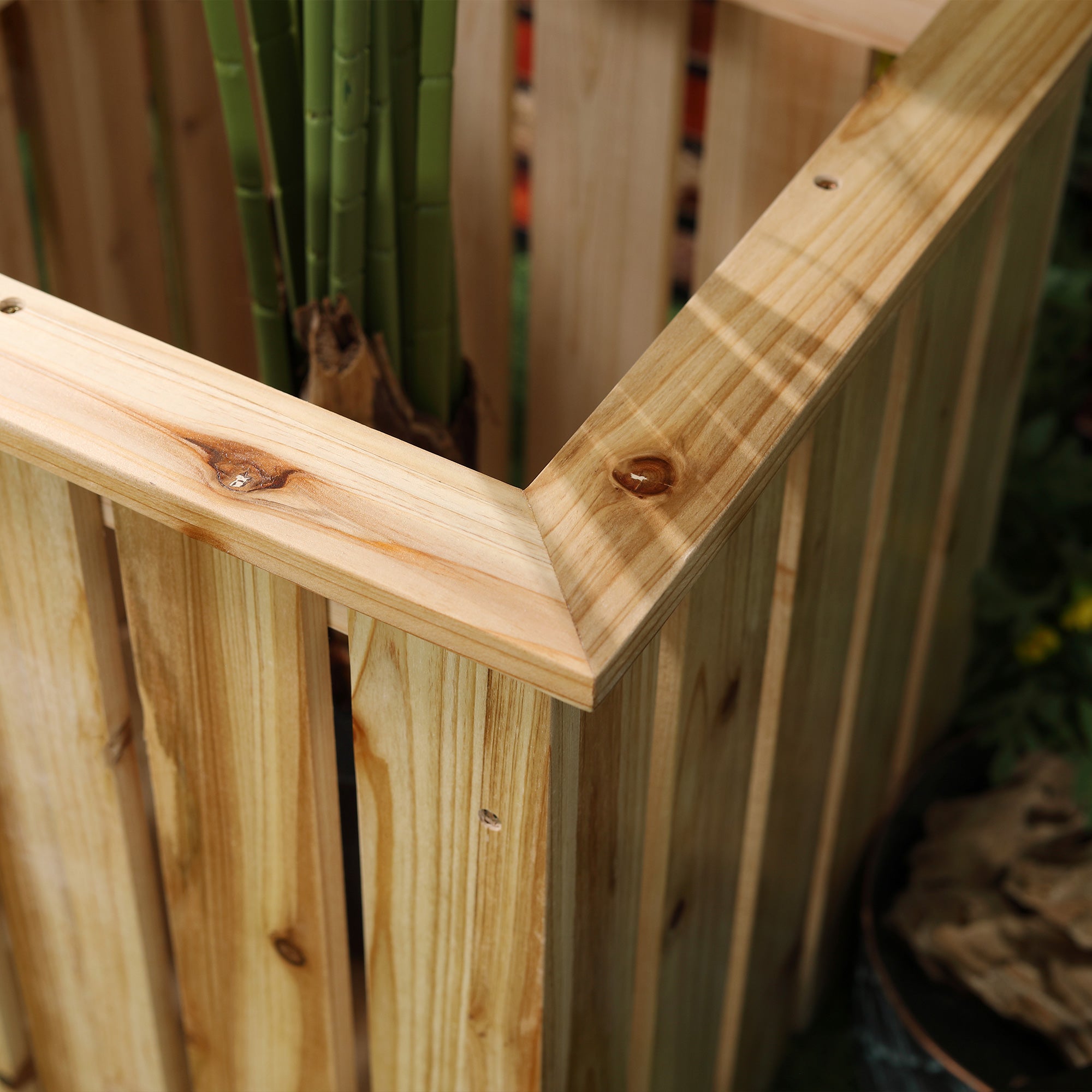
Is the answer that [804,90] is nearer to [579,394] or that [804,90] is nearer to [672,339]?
[579,394]

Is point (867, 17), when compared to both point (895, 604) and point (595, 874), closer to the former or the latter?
point (895, 604)

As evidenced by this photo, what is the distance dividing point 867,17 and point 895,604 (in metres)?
0.45

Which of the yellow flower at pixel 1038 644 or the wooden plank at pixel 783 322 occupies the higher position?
the wooden plank at pixel 783 322

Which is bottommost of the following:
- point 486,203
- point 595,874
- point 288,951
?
point 288,951

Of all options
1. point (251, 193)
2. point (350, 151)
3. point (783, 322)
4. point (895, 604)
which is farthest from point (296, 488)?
point (895, 604)

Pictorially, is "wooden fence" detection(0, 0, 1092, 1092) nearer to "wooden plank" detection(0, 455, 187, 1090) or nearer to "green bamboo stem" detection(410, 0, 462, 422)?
"wooden plank" detection(0, 455, 187, 1090)

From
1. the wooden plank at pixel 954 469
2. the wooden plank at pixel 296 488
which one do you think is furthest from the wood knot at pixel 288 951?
the wooden plank at pixel 954 469

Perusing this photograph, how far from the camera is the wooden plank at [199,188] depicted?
1240 millimetres

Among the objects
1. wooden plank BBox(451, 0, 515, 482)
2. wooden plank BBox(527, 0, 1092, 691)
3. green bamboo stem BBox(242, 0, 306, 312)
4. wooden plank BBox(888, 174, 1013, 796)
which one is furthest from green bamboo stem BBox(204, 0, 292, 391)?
wooden plank BBox(888, 174, 1013, 796)

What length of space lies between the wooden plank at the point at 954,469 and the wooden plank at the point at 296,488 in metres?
0.52

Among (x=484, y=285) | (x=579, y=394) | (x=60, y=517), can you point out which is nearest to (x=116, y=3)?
(x=484, y=285)

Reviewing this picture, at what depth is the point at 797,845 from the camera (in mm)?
1086

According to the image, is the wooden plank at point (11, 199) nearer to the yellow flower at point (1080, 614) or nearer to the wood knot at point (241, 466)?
the wood knot at point (241, 466)

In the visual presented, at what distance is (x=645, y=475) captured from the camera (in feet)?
2.00
